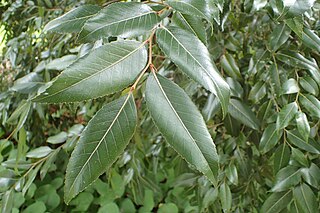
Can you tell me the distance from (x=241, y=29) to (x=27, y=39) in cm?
66

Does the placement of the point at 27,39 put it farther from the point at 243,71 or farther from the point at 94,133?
the point at 94,133

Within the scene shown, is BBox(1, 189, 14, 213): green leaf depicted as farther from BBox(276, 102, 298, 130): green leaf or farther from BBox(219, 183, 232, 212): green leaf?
BBox(276, 102, 298, 130): green leaf

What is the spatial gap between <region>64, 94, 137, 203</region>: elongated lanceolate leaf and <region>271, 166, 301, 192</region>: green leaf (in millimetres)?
366

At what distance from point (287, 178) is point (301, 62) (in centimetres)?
18

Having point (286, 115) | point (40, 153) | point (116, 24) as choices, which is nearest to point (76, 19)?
point (116, 24)

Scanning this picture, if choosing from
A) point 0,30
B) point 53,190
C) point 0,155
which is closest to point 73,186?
point 0,30

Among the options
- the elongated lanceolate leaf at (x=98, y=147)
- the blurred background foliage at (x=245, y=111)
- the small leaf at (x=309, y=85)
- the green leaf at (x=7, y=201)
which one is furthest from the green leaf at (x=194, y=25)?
the green leaf at (x=7, y=201)

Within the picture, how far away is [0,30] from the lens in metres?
1.58

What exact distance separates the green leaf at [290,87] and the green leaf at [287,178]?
4.7 inches

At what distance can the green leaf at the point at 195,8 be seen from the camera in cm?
42

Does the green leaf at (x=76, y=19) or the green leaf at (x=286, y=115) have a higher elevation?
the green leaf at (x=76, y=19)

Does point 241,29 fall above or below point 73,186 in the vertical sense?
below

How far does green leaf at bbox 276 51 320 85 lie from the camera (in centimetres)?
67

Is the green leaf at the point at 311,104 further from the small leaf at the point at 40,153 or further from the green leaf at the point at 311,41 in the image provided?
the small leaf at the point at 40,153
